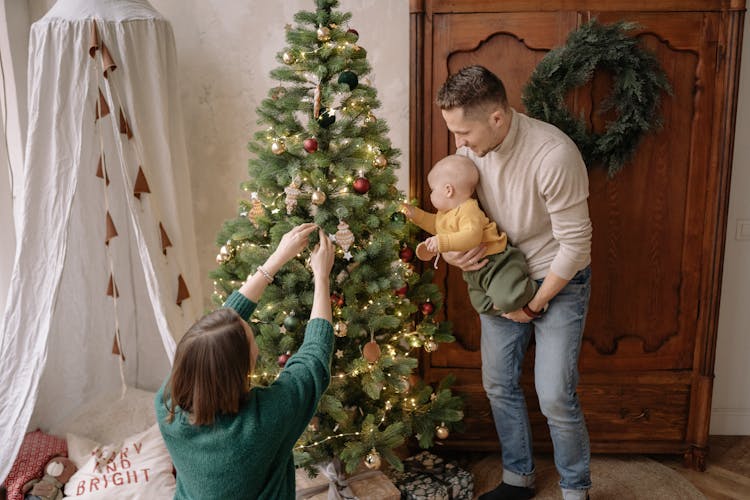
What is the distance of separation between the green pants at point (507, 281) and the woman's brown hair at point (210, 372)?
3.48ft

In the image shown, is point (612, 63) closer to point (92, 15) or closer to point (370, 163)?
point (370, 163)

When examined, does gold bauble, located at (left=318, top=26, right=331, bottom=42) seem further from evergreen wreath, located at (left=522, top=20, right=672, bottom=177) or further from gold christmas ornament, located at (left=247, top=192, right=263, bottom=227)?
evergreen wreath, located at (left=522, top=20, right=672, bottom=177)

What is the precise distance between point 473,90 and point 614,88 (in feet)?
2.33

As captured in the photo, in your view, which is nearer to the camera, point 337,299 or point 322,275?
point 322,275

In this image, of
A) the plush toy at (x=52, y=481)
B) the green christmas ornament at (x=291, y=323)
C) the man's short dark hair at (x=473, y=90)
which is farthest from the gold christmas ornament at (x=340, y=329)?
the plush toy at (x=52, y=481)

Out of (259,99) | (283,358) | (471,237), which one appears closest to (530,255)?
(471,237)

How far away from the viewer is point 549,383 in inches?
90.7

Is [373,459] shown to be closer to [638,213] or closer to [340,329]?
[340,329]

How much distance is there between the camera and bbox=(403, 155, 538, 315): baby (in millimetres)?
2215

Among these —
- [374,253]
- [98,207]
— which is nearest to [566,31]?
[374,253]

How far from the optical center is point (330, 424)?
2.32 metres

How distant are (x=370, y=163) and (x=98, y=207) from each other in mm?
1257

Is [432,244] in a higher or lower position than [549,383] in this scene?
higher

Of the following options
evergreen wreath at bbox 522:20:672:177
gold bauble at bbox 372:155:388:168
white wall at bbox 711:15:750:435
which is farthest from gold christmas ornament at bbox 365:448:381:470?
white wall at bbox 711:15:750:435
